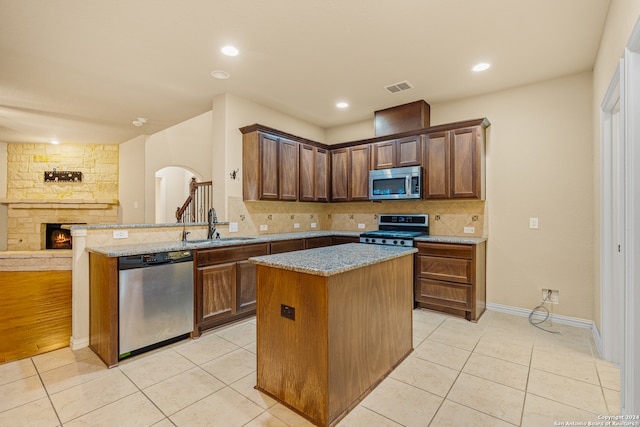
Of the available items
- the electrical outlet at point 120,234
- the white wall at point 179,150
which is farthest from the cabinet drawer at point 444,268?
the white wall at point 179,150

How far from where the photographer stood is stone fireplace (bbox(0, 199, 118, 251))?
6.66 meters

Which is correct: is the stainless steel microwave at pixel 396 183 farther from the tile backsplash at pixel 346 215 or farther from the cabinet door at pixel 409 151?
the tile backsplash at pixel 346 215

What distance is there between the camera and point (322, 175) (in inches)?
196

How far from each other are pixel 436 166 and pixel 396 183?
0.58m

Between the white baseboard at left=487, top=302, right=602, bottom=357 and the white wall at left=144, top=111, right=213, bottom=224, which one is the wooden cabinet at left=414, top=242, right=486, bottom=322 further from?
the white wall at left=144, top=111, right=213, bottom=224

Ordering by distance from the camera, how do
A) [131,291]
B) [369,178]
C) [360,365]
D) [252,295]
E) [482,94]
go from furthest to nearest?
[369,178], [482,94], [252,295], [131,291], [360,365]

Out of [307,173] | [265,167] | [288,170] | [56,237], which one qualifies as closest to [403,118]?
[307,173]

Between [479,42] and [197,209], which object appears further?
[197,209]

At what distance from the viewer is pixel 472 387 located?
213 cm

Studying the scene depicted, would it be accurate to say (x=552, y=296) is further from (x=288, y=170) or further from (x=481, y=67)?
Answer: (x=288, y=170)

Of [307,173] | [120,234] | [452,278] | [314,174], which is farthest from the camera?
[314,174]

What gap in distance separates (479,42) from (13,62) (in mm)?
4637

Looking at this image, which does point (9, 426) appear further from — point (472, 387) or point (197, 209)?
point (197, 209)

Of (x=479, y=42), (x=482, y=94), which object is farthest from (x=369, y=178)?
(x=479, y=42)
